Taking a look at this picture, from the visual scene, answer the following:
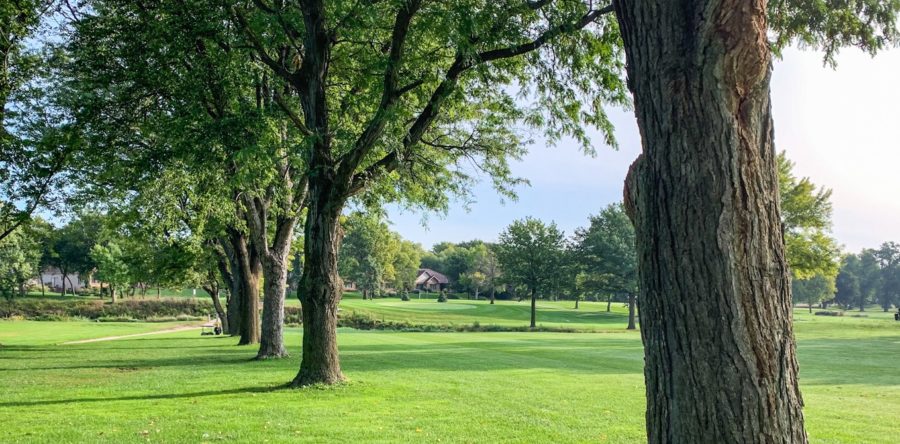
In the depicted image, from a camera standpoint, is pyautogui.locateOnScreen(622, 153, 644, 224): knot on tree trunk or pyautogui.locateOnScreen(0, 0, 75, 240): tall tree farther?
pyautogui.locateOnScreen(0, 0, 75, 240): tall tree

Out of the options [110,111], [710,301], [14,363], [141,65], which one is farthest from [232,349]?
[710,301]

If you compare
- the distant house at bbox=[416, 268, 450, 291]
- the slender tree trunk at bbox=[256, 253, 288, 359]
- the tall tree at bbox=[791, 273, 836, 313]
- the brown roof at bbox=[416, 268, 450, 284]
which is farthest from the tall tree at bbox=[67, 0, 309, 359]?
the brown roof at bbox=[416, 268, 450, 284]

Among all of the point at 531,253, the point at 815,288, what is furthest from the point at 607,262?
the point at 815,288

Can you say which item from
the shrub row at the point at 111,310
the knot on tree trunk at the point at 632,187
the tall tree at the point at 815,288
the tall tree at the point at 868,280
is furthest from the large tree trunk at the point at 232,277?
the tall tree at the point at 868,280

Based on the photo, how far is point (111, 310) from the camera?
59750 mm

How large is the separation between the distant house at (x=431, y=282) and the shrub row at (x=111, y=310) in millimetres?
62856

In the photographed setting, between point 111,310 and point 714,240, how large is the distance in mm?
66908

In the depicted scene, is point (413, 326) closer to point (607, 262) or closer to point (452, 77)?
point (607, 262)

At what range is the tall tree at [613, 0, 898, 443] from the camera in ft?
9.90

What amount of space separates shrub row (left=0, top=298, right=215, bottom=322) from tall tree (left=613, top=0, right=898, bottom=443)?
61491mm

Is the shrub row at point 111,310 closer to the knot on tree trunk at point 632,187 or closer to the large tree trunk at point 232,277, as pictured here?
the large tree trunk at point 232,277

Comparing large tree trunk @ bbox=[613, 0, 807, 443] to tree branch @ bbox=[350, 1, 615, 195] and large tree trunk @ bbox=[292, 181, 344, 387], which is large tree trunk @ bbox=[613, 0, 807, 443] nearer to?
tree branch @ bbox=[350, 1, 615, 195]

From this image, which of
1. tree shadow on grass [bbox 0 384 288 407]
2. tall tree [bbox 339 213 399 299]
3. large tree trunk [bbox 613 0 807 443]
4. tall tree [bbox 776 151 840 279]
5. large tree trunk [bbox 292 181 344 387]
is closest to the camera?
large tree trunk [bbox 613 0 807 443]

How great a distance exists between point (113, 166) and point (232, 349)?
10.3m
